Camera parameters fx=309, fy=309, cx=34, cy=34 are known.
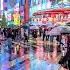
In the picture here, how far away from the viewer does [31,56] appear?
321cm

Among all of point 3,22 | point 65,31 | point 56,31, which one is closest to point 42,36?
point 56,31

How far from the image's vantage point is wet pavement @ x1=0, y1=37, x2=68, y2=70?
3.12 metres

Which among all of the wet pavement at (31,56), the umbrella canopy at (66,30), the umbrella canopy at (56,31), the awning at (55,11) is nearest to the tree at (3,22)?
the wet pavement at (31,56)

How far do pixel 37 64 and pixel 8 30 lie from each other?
1.65ft

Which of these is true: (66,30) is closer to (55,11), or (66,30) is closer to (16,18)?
(55,11)

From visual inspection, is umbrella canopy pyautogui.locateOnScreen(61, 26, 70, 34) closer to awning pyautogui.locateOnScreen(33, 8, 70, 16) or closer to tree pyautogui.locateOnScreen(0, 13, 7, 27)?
awning pyautogui.locateOnScreen(33, 8, 70, 16)

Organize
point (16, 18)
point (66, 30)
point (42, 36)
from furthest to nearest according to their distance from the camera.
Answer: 1. point (16, 18)
2. point (42, 36)
3. point (66, 30)

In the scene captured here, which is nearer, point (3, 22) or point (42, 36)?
point (42, 36)

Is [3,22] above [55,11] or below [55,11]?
below

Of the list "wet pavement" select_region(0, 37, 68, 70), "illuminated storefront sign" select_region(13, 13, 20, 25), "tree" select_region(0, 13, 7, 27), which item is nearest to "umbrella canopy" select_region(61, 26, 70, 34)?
"wet pavement" select_region(0, 37, 68, 70)

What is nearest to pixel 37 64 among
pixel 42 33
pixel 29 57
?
pixel 29 57

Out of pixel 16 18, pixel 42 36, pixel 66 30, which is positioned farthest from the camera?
pixel 16 18

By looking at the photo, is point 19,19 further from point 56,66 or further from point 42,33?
point 56,66

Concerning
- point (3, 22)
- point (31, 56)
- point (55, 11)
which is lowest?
point (31, 56)
